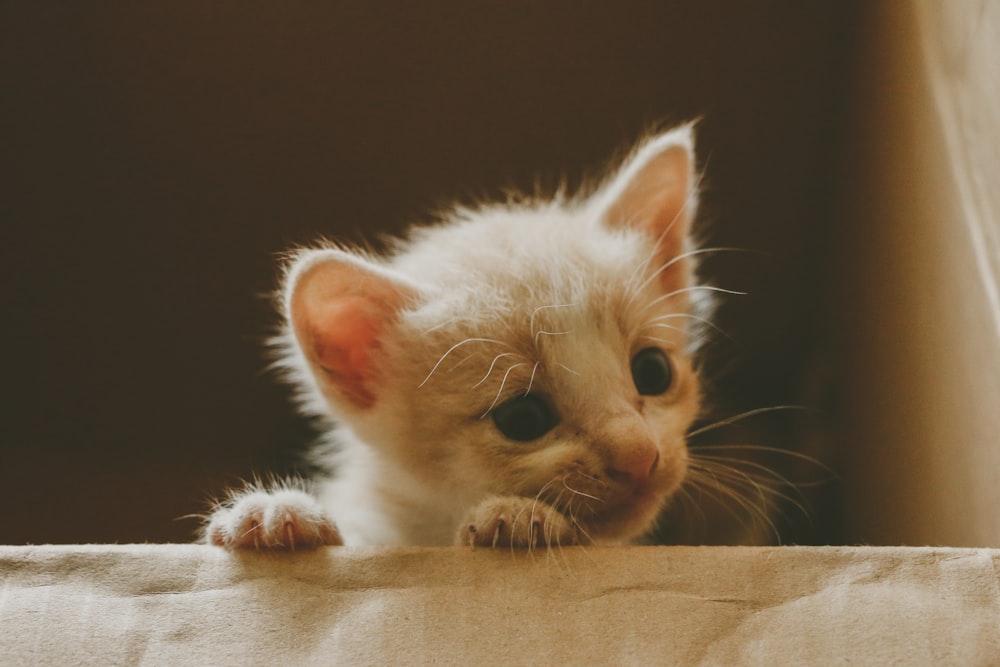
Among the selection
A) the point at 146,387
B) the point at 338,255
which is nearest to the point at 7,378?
the point at 146,387

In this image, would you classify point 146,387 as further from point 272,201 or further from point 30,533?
point 272,201

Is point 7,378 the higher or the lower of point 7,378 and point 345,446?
the higher

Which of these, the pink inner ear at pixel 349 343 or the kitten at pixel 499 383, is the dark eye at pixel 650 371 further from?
the pink inner ear at pixel 349 343

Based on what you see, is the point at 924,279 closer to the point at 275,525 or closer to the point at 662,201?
the point at 662,201

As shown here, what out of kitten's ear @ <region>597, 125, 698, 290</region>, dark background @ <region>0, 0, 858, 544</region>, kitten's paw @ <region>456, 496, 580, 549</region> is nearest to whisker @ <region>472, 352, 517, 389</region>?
kitten's paw @ <region>456, 496, 580, 549</region>

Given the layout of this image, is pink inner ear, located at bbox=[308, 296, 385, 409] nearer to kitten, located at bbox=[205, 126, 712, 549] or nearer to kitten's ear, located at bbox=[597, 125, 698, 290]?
kitten, located at bbox=[205, 126, 712, 549]

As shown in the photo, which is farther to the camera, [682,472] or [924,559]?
[682,472]
